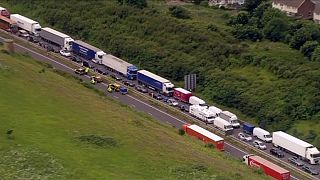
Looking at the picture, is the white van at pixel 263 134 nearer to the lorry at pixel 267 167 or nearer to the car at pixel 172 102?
the lorry at pixel 267 167

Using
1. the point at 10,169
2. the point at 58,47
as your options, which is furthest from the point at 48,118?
the point at 58,47

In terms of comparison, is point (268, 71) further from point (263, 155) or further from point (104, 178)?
point (104, 178)

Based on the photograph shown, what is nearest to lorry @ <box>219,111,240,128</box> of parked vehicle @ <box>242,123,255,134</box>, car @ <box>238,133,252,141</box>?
parked vehicle @ <box>242,123,255,134</box>

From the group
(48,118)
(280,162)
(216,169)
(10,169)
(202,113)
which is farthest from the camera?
(202,113)

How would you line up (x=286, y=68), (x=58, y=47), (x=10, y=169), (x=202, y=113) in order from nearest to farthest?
(x=10, y=169), (x=202, y=113), (x=286, y=68), (x=58, y=47)

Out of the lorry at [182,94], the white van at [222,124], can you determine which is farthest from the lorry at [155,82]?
the white van at [222,124]

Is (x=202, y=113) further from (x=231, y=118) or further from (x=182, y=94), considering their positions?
(x=182, y=94)

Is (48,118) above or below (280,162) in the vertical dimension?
above
